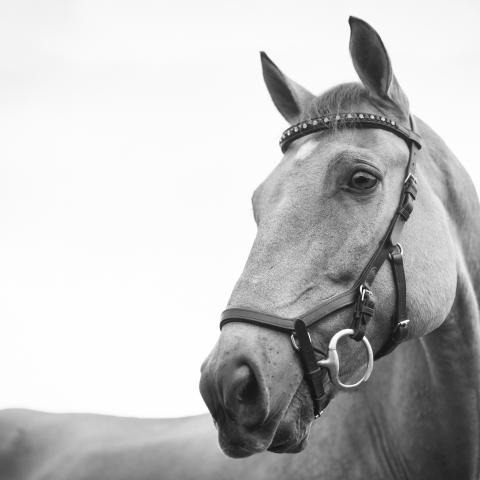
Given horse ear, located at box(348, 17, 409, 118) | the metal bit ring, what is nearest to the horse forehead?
horse ear, located at box(348, 17, 409, 118)

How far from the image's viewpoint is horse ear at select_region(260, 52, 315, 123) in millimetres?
3557

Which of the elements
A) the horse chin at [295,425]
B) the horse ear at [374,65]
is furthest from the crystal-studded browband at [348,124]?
the horse chin at [295,425]

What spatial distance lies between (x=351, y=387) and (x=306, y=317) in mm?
336

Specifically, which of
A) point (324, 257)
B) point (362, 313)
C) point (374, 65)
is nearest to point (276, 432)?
point (362, 313)

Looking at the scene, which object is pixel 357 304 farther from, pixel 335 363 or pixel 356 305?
pixel 335 363

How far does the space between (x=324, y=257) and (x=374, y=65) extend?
3.59ft

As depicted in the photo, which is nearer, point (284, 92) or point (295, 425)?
point (295, 425)

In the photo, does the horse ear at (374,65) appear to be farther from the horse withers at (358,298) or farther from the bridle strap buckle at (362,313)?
the bridle strap buckle at (362,313)

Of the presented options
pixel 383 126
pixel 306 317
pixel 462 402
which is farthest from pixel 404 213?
pixel 462 402

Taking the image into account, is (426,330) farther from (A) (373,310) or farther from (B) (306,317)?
(B) (306,317)

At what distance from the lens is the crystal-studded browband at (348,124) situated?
3072mm

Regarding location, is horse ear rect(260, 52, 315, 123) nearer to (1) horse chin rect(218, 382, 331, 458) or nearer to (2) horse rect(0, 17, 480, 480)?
(2) horse rect(0, 17, 480, 480)

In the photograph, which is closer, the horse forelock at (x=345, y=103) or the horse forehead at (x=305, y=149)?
the horse forehead at (x=305, y=149)

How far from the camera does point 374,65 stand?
3.19 meters
